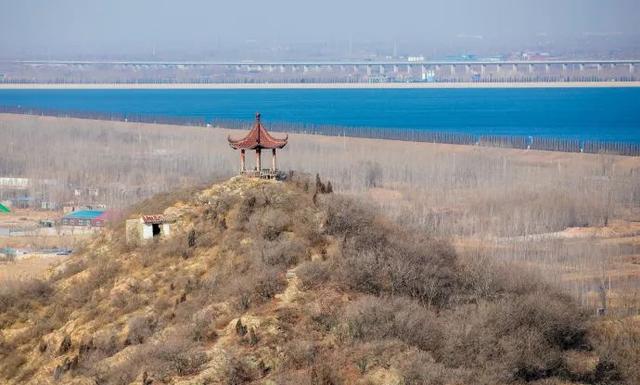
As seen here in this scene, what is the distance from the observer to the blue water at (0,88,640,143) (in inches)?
4882

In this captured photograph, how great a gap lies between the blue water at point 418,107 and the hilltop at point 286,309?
7224cm

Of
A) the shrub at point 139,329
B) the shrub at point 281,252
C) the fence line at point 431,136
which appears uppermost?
the shrub at point 281,252

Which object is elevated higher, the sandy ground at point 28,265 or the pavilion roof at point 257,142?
the pavilion roof at point 257,142

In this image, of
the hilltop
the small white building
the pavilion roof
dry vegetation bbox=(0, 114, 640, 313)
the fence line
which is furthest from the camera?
the fence line

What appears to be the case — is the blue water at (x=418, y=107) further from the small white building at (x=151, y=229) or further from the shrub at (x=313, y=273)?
the shrub at (x=313, y=273)

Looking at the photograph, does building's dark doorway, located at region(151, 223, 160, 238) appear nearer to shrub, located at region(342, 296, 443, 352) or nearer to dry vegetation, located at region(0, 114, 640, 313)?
shrub, located at region(342, 296, 443, 352)

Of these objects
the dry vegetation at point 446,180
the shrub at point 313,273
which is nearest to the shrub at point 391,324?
the shrub at point 313,273

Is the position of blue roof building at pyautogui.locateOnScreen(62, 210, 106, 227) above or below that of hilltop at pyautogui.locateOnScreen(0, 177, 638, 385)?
below

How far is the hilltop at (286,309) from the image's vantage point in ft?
94.3

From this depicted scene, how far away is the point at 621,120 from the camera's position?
130 metres

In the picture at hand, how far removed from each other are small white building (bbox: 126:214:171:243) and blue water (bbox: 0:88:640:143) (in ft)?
238

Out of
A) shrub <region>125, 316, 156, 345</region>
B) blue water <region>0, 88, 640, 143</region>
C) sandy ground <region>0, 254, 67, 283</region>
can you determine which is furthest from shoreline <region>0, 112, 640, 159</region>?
shrub <region>125, 316, 156, 345</region>

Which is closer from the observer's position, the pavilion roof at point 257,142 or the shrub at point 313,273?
the shrub at point 313,273

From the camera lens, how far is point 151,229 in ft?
123
